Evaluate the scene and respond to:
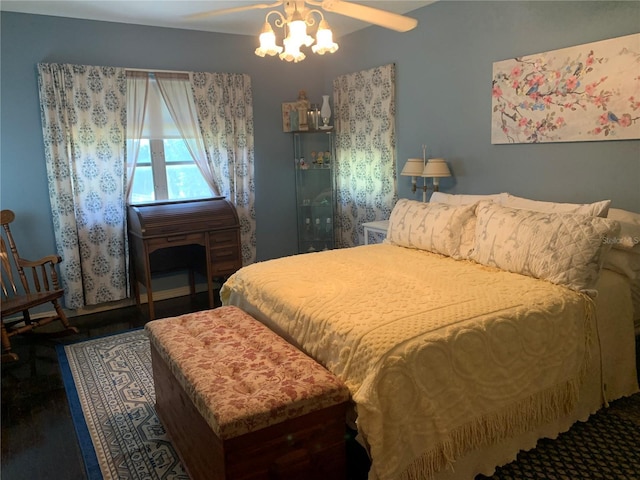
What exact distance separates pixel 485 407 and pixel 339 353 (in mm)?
604

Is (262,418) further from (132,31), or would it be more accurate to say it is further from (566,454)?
(132,31)

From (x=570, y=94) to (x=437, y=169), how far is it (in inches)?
39.9

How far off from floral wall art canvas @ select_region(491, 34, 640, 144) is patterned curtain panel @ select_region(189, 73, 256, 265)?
7.47 ft

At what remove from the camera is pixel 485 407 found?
1823 millimetres

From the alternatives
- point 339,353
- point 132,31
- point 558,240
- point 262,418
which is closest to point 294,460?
point 262,418

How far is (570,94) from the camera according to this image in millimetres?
2816

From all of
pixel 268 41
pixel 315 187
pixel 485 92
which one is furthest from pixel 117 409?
pixel 485 92

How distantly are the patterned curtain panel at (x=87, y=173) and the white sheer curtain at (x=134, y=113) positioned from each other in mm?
76

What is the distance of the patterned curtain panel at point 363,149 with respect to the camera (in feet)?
13.7

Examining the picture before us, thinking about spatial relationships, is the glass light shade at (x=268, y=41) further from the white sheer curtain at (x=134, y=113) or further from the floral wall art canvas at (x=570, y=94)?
the white sheer curtain at (x=134, y=113)

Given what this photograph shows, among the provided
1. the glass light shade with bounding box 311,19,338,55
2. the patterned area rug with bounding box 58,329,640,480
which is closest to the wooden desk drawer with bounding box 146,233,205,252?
the patterned area rug with bounding box 58,329,640,480

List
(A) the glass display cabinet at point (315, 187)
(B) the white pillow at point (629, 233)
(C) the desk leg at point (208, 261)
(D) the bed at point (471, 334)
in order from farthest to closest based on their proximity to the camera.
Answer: (A) the glass display cabinet at point (315, 187), (C) the desk leg at point (208, 261), (B) the white pillow at point (629, 233), (D) the bed at point (471, 334)

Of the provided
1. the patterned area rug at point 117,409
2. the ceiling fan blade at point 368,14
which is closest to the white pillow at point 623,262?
the ceiling fan blade at point 368,14

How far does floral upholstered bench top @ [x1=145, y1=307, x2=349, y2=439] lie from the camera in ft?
5.09
